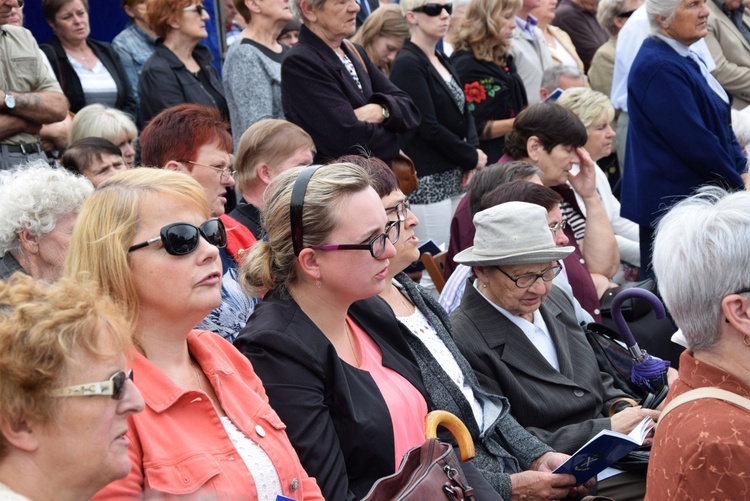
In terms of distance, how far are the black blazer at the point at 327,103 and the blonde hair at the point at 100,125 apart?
91 cm

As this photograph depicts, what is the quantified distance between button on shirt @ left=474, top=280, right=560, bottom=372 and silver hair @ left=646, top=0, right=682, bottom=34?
2557 millimetres

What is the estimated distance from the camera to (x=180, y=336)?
2703 millimetres

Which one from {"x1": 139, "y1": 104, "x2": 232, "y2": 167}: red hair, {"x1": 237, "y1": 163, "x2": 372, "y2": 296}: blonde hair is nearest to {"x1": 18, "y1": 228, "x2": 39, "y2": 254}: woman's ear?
{"x1": 237, "y1": 163, "x2": 372, "y2": 296}: blonde hair

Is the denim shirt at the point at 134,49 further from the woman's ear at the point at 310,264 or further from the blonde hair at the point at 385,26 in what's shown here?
the woman's ear at the point at 310,264

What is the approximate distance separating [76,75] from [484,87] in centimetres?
293

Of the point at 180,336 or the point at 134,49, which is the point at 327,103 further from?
the point at 180,336

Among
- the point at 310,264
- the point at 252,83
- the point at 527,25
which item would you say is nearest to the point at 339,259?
the point at 310,264

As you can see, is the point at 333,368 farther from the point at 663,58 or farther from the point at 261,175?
the point at 663,58

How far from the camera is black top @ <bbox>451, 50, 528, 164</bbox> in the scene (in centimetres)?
737

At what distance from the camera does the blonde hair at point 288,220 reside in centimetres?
317

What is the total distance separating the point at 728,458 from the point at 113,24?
694cm

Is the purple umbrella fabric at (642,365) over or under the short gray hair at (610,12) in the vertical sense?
under

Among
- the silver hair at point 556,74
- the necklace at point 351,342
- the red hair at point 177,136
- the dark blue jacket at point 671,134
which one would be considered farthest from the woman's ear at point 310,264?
the silver hair at point 556,74

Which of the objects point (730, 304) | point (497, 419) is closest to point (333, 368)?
point (497, 419)
